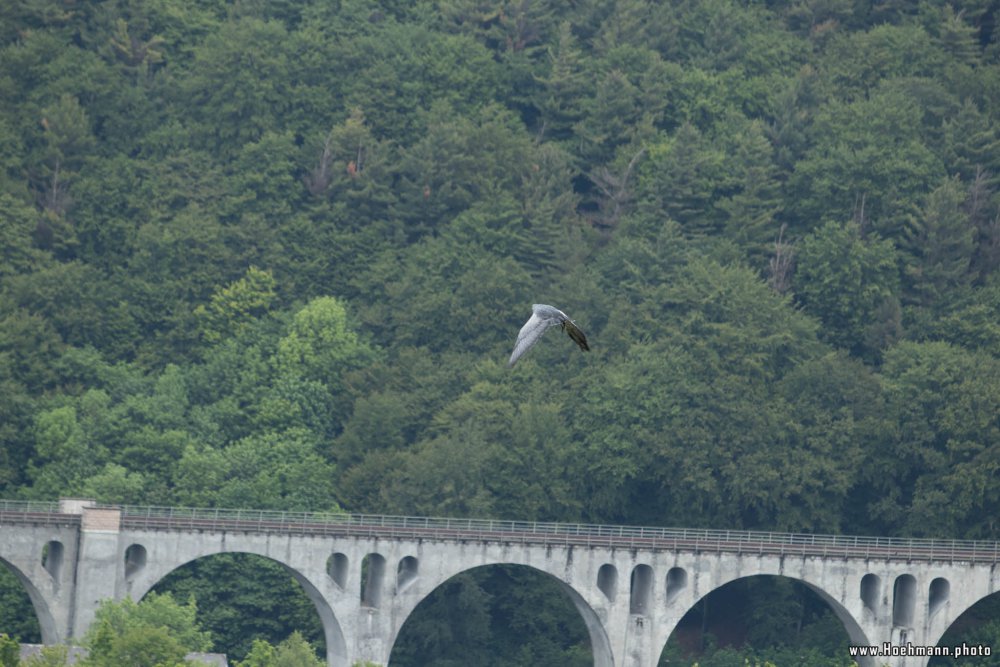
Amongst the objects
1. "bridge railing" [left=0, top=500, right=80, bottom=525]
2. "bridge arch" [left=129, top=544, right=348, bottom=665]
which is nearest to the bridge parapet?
"bridge arch" [left=129, top=544, right=348, bottom=665]

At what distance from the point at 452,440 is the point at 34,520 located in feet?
72.7

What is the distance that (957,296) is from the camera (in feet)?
390

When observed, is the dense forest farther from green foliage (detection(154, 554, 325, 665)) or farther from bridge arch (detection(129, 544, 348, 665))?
bridge arch (detection(129, 544, 348, 665))

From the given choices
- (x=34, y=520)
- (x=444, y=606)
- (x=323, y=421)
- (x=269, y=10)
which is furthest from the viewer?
(x=269, y=10)

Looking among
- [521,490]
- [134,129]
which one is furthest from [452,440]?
[134,129]

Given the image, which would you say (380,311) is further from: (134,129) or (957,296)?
(957,296)

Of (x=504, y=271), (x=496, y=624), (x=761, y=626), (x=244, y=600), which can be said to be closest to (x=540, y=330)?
(x=244, y=600)

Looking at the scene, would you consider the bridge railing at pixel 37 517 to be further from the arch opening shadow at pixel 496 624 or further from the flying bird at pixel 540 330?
the flying bird at pixel 540 330

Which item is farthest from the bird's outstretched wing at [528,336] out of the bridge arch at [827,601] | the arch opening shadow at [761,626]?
the arch opening shadow at [761,626]

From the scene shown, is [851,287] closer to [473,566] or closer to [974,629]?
[974,629]

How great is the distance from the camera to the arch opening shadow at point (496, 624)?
10406cm

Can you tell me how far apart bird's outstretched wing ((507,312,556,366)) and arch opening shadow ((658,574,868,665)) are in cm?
5495

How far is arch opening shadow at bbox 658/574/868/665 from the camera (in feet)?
339

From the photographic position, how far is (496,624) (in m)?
107
